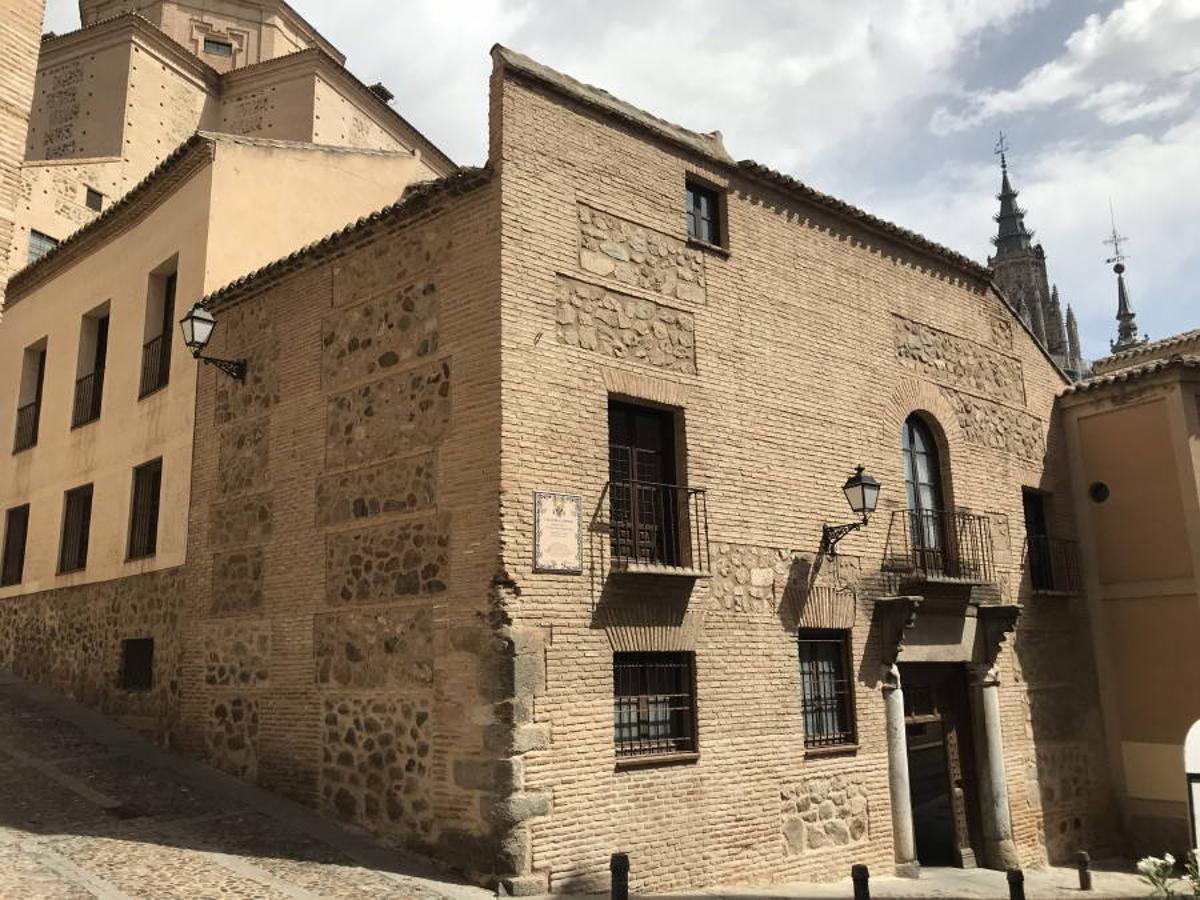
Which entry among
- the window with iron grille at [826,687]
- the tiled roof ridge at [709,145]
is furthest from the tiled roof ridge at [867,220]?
the window with iron grille at [826,687]

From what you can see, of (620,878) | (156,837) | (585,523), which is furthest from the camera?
(585,523)

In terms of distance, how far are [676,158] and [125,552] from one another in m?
8.57

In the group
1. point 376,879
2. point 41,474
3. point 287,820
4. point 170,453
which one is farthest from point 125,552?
point 376,879

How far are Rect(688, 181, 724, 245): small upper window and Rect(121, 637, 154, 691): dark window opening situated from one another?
8067mm

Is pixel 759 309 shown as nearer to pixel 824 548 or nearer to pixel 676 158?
pixel 676 158

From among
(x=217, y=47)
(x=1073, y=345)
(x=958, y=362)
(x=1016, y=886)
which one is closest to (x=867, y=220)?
(x=958, y=362)

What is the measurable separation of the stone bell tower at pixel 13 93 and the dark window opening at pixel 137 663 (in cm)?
475

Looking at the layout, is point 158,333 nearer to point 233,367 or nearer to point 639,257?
point 233,367

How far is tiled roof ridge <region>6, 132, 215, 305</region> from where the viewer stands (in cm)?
1246

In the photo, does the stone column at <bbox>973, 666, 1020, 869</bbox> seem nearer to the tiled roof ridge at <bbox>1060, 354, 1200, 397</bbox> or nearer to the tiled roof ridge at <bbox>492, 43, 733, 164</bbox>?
the tiled roof ridge at <bbox>1060, 354, 1200, 397</bbox>

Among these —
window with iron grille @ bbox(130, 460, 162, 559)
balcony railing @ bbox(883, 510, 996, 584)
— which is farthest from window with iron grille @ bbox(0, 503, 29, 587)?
balcony railing @ bbox(883, 510, 996, 584)

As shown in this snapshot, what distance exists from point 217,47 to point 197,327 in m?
19.0

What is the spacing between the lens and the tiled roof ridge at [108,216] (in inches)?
491

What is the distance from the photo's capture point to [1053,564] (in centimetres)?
1346
